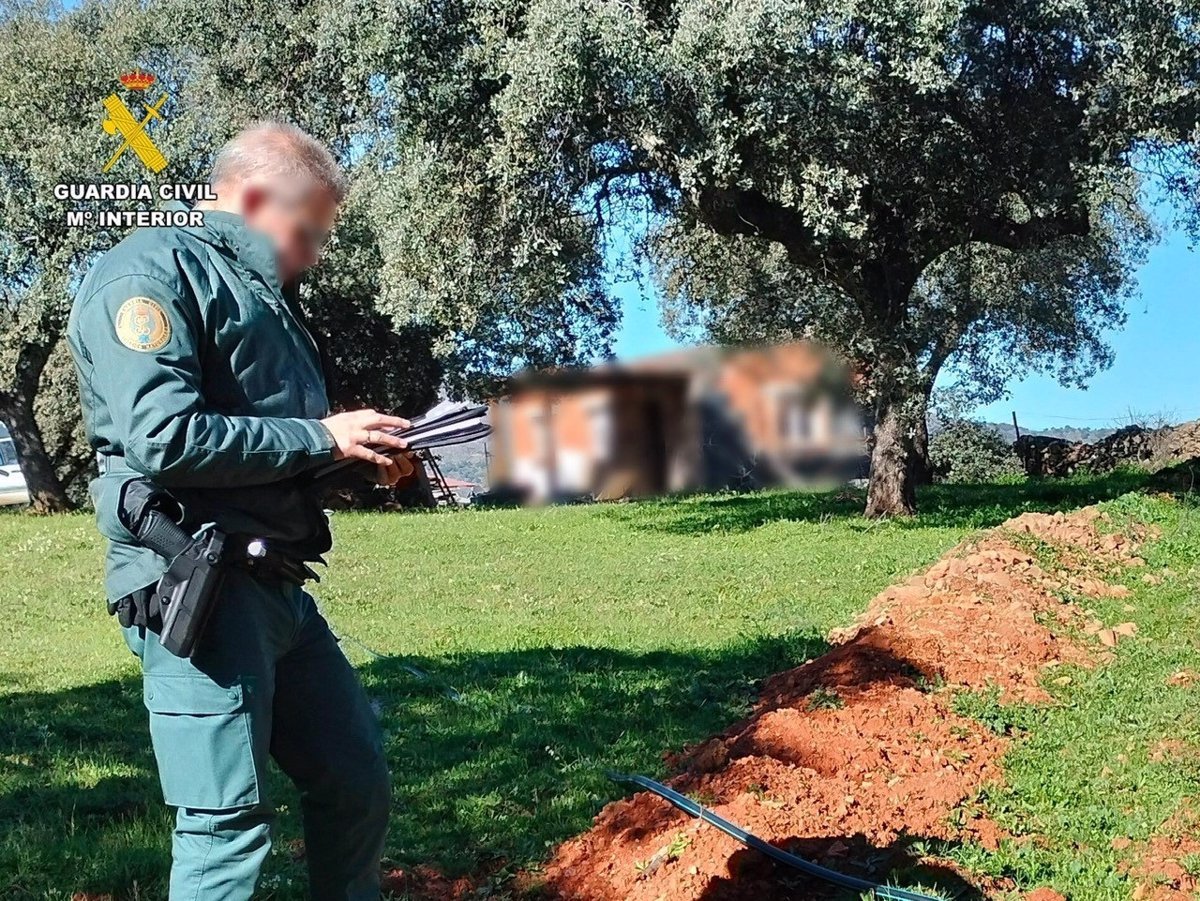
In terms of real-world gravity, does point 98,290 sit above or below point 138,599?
above

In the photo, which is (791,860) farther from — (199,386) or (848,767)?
(199,386)

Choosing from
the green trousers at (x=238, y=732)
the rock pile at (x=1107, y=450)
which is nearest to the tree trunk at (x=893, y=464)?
the rock pile at (x=1107, y=450)

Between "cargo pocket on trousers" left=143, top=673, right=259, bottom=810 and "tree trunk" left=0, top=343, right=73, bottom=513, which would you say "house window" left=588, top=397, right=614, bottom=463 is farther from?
"tree trunk" left=0, top=343, right=73, bottom=513

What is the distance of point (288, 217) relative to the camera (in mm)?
2412

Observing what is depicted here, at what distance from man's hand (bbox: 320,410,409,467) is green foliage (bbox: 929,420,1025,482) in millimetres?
21144

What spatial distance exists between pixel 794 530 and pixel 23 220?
46.7ft

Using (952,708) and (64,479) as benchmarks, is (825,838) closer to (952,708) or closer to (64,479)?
(952,708)

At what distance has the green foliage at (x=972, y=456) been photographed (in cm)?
2262

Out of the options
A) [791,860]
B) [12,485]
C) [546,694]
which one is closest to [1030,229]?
[546,694]

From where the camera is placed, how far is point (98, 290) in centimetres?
217

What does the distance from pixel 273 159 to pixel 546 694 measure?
13.5 ft

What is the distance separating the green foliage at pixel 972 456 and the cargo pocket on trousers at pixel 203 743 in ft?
70.1

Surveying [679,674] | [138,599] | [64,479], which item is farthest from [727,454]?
[64,479]

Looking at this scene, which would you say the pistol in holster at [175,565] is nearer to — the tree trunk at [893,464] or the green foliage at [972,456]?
the tree trunk at [893,464]
